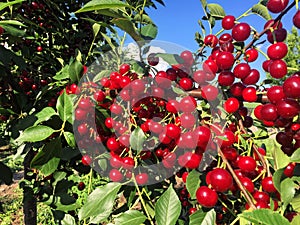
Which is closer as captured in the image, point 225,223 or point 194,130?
point 194,130

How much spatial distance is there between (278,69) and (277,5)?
0.16m

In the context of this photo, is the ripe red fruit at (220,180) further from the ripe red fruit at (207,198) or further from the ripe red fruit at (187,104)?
the ripe red fruit at (187,104)

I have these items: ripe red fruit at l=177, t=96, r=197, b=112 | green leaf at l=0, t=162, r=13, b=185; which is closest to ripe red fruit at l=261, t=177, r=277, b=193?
ripe red fruit at l=177, t=96, r=197, b=112

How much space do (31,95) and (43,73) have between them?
150mm

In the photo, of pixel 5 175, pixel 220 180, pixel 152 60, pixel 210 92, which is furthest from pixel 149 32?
pixel 5 175

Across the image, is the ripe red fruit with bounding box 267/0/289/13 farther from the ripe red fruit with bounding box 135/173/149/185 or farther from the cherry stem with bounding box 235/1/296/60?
the ripe red fruit with bounding box 135/173/149/185

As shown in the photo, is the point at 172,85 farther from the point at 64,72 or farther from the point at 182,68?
the point at 64,72

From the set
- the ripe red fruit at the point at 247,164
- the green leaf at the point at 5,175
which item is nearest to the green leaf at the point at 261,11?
the ripe red fruit at the point at 247,164

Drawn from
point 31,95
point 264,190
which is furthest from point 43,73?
point 264,190

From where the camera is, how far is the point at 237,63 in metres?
0.82

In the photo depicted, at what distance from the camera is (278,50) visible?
0.69 metres

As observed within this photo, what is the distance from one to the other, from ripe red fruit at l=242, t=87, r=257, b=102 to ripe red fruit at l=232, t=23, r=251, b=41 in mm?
138

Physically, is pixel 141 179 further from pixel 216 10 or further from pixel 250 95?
pixel 216 10

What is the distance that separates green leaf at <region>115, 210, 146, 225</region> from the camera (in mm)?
748
